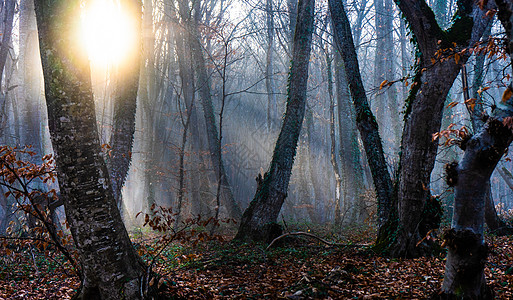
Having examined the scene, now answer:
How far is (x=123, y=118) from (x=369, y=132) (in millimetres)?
5431

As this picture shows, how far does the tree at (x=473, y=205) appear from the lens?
281cm

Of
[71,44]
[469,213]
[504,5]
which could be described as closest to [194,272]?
[71,44]

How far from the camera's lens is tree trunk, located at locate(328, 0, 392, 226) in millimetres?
6923

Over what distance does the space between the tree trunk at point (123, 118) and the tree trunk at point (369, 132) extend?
478cm

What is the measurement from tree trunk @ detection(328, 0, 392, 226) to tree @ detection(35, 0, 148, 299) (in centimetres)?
492

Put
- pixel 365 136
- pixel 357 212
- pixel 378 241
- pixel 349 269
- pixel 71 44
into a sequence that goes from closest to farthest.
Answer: pixel 71 44, pixel 349 269, pixel 378 241, pixel 365 136, pixel 357 212

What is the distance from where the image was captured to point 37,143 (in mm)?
11508

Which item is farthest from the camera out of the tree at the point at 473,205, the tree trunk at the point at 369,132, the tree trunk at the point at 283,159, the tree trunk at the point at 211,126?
the tree trunk at the point at 211,126

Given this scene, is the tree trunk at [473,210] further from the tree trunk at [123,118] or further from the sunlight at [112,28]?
the tree trunk at [123,118]

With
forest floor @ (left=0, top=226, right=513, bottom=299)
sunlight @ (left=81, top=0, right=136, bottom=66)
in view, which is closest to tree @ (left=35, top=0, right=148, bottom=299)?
forest floor @ (left=0, top=226, right=513, bottom=299)

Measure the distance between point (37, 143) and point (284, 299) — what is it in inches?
422

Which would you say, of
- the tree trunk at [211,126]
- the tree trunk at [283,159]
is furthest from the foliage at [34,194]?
the tree trunk at [211,126]

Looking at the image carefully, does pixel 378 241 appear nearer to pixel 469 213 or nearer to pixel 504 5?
pixel 469 213

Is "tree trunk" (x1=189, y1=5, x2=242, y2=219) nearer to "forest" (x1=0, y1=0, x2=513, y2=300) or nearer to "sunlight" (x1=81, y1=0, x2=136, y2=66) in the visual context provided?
"sunlight" (x1=81, y1=0, x2=136, y2=66)
